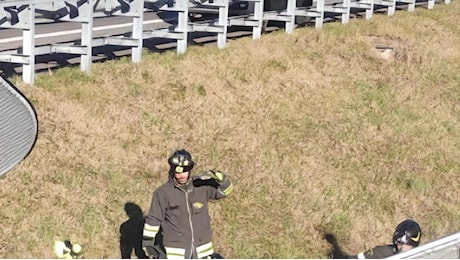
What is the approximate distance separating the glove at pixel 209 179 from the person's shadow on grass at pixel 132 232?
2.01m

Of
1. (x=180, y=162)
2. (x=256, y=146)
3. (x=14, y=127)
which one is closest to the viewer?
(x=180, y=162)

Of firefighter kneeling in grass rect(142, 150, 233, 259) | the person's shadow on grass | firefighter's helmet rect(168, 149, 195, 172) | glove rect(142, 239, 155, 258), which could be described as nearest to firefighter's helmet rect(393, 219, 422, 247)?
firefighter kneeling in grass rect(142, 150, 233, 259)

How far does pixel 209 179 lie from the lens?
27.4 feet

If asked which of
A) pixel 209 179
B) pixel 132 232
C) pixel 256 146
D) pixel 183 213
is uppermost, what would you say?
pixel 209 179

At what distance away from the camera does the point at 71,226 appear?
33.8ft

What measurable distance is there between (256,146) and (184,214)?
4920 millimetres

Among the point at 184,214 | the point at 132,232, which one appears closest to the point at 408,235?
the point at 184,214

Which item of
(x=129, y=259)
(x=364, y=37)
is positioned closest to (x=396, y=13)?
(x=364, y=37)

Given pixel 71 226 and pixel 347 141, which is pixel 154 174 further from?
pixel 347 141

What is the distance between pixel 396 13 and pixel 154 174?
12.1 meters

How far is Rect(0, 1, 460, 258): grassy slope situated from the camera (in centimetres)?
1080

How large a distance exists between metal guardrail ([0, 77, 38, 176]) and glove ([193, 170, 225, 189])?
1875mm

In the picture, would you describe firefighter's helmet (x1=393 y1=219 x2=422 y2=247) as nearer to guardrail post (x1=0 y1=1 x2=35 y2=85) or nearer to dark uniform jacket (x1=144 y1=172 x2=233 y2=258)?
dark uniform jacket (x1=144 y1=172 x2=233 y2=258)

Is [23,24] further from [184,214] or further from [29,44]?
[184,214]
